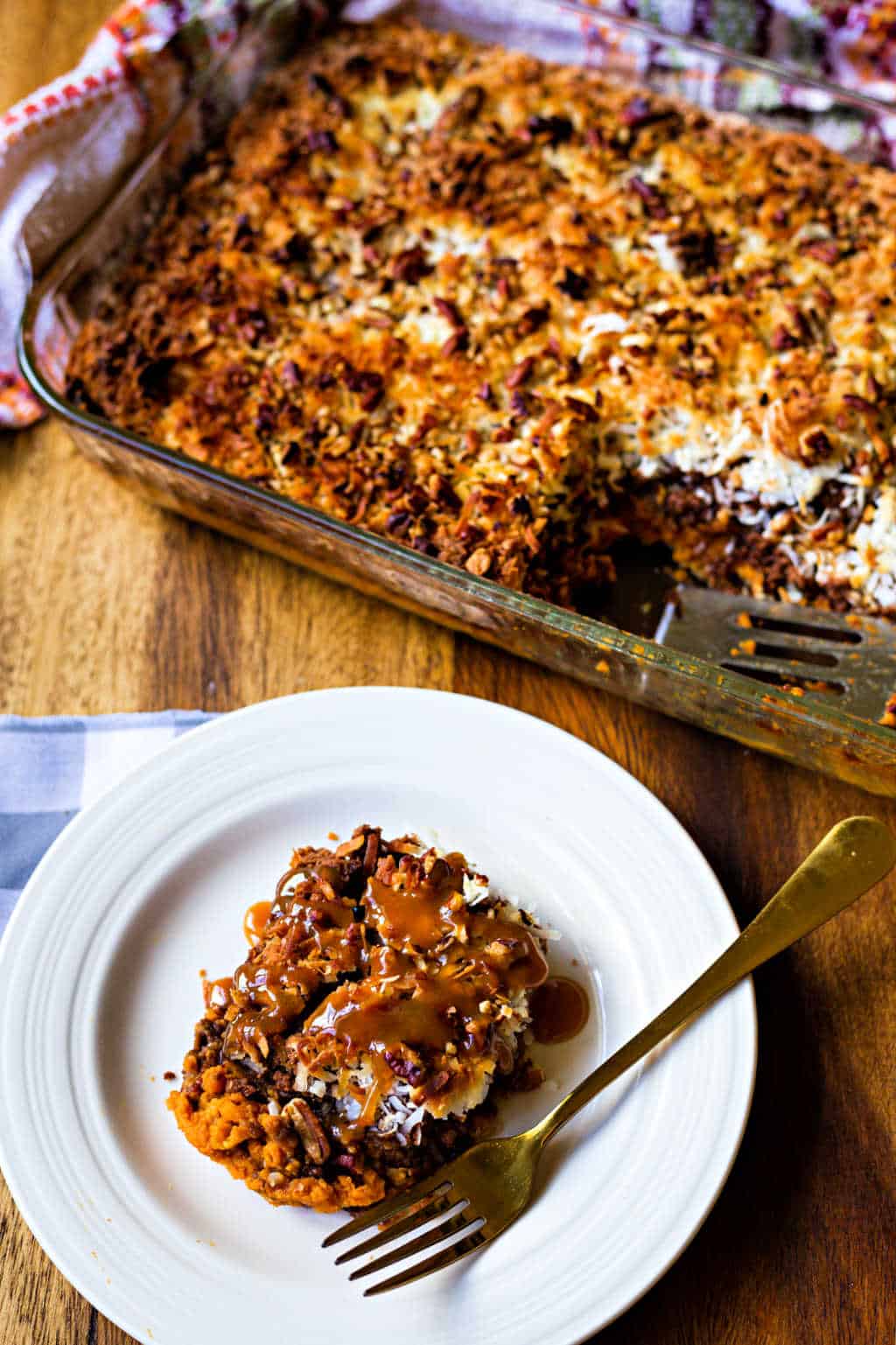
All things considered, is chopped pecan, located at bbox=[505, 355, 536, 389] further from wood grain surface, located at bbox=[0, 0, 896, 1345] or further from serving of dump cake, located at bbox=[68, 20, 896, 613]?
wood grain surface, located at bbox=[0, 0, 896, 1345]

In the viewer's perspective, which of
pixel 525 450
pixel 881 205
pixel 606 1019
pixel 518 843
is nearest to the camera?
pixel 606 1019

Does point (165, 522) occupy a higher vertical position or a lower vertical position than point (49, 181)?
lower

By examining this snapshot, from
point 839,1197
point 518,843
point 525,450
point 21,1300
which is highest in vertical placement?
point 525,450

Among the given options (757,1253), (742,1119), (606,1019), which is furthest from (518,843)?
(757,1253)

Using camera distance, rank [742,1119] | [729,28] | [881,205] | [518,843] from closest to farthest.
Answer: [742,1119] → [518,843] → [881,205] → [729,28]

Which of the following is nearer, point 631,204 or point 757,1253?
point 757,1253

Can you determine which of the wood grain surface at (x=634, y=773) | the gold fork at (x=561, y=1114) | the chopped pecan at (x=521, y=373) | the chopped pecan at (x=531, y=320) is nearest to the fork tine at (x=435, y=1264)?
the gold fork at (x=561, y=1114)

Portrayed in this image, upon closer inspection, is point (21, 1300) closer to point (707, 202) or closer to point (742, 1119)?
point (742, 1119)

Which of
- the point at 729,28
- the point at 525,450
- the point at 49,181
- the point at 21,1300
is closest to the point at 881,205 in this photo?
the point at 729,28
